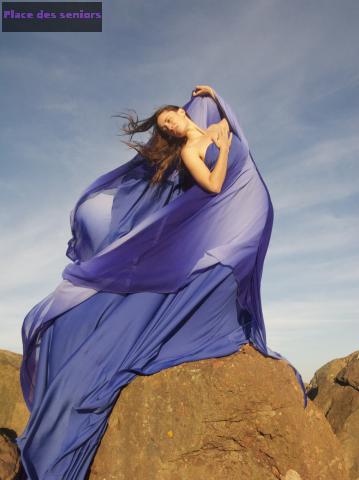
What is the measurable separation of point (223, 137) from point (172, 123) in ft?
1.85

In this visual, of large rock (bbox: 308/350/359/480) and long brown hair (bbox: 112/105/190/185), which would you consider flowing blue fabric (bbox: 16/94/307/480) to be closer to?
long brown hair (bbox: 112/105/190/185)

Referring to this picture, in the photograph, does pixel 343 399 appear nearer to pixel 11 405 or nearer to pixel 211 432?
pixel 211 432

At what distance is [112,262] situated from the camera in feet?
15.2

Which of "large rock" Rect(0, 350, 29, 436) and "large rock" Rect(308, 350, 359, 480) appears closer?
"large rock" Rect(308, 350, 359, 480)

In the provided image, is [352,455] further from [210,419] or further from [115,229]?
[115,229]

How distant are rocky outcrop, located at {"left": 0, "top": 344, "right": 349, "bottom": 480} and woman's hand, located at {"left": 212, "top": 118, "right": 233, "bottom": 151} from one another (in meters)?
2.09

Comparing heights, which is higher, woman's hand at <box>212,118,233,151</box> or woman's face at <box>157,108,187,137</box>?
woman's face at <box>157,108,187,137</box>

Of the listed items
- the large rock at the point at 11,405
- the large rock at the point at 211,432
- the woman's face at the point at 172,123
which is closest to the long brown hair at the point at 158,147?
the woman's face at the point at 172,123

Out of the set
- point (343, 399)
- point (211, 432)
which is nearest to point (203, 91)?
point (211, 432)

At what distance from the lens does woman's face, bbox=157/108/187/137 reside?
515 cm

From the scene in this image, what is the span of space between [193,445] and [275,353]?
1.20 meters

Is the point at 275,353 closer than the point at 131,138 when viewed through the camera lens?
Yes

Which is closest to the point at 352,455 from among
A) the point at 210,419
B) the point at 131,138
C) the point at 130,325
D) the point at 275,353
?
the point at 275,353

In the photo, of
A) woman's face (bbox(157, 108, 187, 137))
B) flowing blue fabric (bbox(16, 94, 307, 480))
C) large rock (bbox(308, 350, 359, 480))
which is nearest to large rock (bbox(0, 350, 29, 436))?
flowing blue fabric (bbox(16, 94, 307, 480))
